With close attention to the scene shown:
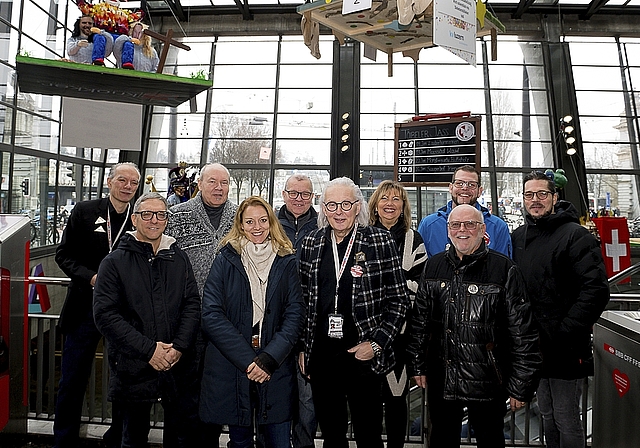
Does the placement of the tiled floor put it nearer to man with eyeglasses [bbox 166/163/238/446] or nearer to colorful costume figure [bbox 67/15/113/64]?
man with eyeglasses [bbox 166/163/238/446]

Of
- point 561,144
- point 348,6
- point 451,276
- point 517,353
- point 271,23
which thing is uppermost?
point 271,23

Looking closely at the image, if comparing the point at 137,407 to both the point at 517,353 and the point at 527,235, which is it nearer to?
the point at 517,353

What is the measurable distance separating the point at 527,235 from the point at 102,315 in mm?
2145

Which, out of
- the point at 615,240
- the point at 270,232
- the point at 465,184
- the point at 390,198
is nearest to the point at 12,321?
the point at 270,232

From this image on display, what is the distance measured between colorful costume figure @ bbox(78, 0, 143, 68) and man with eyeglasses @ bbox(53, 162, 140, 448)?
2.68 feet

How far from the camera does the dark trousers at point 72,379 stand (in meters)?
2.82

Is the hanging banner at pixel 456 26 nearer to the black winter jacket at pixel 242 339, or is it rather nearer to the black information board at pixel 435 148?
the black winter jacket at pixel 242 339

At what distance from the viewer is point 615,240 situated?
7.81m

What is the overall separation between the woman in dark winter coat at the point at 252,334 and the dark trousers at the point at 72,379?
885 mm

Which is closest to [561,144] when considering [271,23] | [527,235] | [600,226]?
[600,226]

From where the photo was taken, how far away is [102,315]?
230cm

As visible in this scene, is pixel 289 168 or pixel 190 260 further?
pixel 289 168

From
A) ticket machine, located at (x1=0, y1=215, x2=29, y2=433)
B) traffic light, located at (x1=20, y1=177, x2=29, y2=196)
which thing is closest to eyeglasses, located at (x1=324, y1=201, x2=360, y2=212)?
ticket machine, located at (x1=0, y1=215, x2=29, y2=433)

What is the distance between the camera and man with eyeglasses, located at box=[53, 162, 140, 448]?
111 inches
